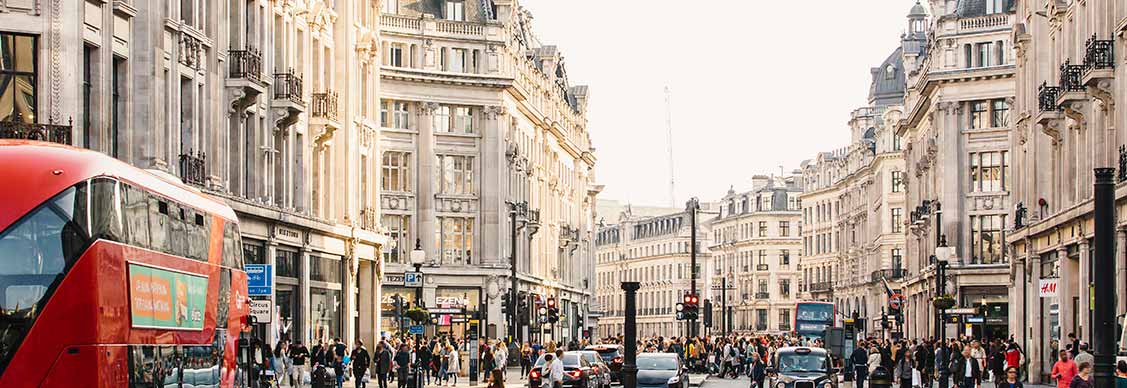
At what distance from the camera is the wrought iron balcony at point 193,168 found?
136 feet

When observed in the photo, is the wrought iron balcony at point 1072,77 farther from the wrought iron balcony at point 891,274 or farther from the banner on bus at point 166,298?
the wrought iron balcony at point 891,274

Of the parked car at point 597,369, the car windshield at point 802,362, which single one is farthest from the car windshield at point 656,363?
the car windshield at point 802,362

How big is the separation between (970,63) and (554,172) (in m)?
34.6

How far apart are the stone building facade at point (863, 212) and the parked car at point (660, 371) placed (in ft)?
206

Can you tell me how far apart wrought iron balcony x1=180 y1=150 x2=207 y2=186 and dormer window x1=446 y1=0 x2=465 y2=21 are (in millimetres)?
46531

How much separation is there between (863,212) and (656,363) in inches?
3686

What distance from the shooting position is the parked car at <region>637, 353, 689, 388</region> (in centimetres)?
4766

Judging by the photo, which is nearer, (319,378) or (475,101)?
(319,378)

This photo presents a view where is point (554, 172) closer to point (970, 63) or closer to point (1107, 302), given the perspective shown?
point (970, 63)

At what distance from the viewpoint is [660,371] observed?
48.1 metres

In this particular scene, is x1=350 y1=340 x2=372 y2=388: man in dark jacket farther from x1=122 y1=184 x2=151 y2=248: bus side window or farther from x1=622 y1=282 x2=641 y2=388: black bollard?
x1=122 y1=184 x2=151 y2=248: bus side window

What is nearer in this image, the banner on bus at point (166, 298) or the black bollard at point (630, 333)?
the banner on bus at point (166, 298)

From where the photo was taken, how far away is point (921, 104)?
95812mm

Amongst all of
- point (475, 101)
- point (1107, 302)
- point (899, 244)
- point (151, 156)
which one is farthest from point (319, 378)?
point (899, 244)
